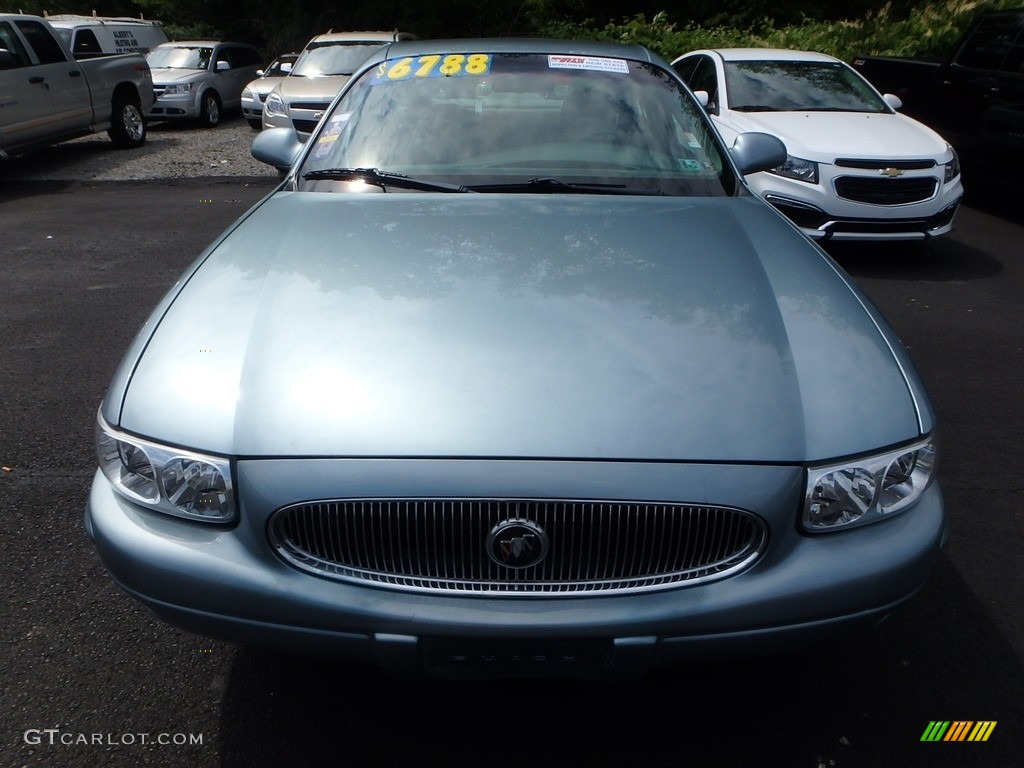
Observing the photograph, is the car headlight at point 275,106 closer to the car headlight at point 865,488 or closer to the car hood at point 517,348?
the car hood at point 517,348

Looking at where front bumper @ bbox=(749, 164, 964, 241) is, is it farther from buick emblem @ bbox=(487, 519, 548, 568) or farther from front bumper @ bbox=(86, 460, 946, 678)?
buick emblem @ bbox=(487, 519, 548, 568)

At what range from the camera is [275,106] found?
10984mm

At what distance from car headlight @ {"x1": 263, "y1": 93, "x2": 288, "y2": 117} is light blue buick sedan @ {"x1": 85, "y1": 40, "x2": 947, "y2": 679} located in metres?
9.11

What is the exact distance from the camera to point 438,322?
231 centimetres

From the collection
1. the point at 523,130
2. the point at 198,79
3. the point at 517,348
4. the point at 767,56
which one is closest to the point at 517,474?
the point at 517,348

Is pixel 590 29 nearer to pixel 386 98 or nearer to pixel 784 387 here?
pixel 386 98

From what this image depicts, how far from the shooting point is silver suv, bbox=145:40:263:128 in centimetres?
1514

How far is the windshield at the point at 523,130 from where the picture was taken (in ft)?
10.9

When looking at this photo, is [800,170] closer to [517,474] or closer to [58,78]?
[517,474]

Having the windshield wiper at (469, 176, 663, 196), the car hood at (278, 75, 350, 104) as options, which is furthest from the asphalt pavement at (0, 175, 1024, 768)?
the car hood at (278, 75, 350, 104)

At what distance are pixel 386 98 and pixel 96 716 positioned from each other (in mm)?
2388

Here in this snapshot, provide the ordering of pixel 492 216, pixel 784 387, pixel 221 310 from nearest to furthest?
pixel 784 387
pixel 221 310
pixel 492 216

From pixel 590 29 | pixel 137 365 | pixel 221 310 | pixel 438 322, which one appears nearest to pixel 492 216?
pixel 438 322

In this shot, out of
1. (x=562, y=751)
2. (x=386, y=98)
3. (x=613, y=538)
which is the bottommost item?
(x=562, y=751)
